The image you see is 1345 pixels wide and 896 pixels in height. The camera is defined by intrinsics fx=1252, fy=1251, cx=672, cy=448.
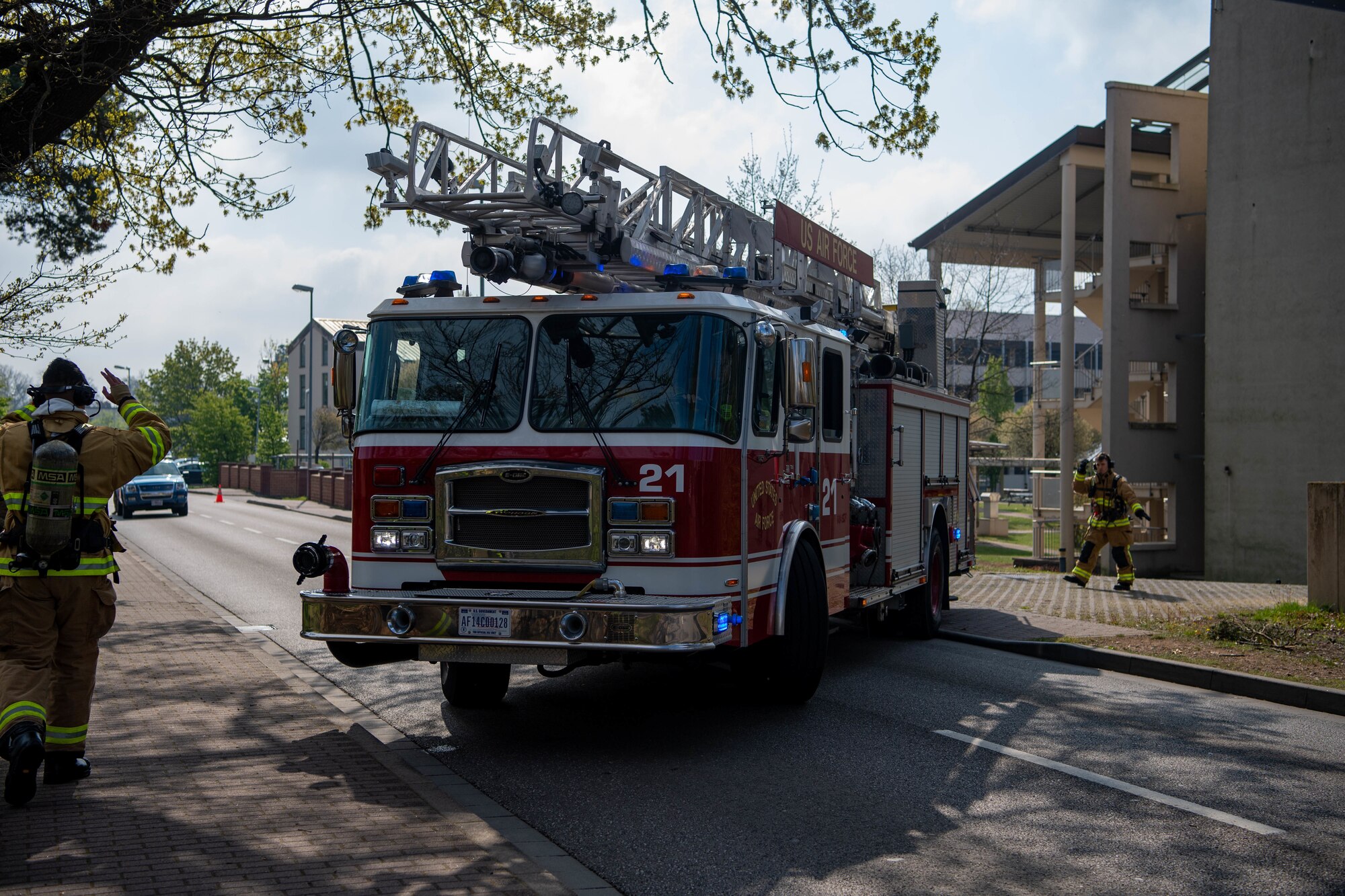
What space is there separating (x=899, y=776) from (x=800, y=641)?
164 centimetres

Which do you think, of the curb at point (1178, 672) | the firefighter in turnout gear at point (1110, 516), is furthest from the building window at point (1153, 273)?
the curb at point (1178, 672)

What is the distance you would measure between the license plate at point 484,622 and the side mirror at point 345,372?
173 centimetres

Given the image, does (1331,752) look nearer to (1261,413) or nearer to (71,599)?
(71,599)

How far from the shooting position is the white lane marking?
232 inches

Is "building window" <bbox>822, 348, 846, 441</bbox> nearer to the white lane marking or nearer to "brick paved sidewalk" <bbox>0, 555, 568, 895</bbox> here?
the white lane marking

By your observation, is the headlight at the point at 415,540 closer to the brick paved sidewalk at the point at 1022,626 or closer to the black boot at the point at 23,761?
the black boot at the point at 23,761

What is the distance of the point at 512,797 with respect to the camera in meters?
6.26

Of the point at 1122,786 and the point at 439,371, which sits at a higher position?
the point at 439,371

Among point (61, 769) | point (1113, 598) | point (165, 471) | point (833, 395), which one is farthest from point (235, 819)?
point (165, 471)

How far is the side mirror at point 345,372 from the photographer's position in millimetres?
7797

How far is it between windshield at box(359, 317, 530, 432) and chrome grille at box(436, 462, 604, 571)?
39 cm

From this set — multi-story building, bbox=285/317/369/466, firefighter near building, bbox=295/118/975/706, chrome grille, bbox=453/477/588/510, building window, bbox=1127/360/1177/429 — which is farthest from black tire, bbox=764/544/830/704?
multi-story building, bbox=285/317/369/466

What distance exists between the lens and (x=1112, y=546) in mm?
17094

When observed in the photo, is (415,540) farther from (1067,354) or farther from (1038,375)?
(1038,375)
